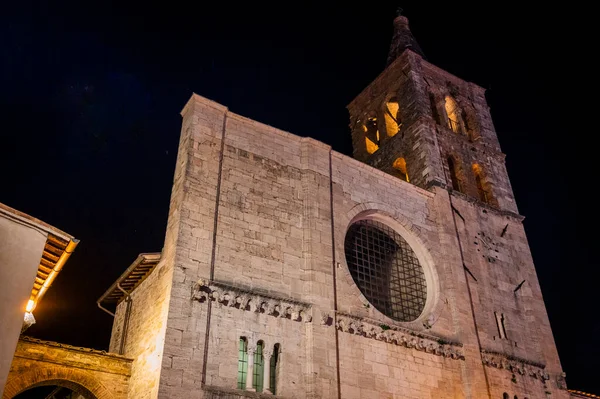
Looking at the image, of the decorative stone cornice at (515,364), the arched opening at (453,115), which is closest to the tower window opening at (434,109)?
the arched opening at (453,115)

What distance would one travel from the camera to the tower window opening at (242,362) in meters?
11.4

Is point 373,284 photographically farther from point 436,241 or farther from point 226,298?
point 226,298

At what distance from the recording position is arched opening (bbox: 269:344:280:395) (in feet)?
38.1

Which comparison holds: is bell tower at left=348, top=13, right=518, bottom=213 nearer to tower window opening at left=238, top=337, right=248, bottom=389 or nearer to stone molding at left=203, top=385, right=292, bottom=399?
tower window opening at left=238, top=337, right=248, bottom=389

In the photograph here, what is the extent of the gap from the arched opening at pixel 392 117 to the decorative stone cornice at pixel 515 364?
1012 cm

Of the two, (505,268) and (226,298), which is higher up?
(505,268)

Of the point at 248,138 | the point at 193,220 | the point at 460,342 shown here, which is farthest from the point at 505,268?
the point at 193,220

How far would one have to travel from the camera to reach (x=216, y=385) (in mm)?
10820

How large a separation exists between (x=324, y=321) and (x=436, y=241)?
19.4 feet

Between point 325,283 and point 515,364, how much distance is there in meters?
6.67

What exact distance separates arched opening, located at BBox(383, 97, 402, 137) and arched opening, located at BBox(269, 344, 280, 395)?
12795 millimetres

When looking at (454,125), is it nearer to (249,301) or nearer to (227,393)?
(249,301)

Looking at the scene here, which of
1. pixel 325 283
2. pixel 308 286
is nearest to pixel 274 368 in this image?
pixel 308 286

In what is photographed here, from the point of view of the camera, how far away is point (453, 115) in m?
23.2
